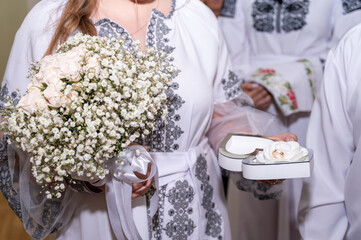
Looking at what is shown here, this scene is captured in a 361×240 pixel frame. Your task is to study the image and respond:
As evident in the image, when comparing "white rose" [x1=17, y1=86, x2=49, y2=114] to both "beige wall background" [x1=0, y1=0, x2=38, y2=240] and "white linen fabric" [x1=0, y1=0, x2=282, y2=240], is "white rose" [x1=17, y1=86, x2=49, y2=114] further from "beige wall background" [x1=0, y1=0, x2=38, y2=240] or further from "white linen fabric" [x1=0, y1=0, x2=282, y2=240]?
"beige wall background" [x1=0, y1=0, x2=38, y2=240]

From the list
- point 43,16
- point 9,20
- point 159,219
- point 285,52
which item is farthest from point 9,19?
point 285,52

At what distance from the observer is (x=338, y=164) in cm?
169

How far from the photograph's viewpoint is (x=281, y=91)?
256 cm

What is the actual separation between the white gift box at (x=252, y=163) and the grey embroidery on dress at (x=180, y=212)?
0.21 metres

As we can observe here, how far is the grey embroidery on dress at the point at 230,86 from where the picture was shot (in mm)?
1853

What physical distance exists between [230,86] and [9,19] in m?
1.08

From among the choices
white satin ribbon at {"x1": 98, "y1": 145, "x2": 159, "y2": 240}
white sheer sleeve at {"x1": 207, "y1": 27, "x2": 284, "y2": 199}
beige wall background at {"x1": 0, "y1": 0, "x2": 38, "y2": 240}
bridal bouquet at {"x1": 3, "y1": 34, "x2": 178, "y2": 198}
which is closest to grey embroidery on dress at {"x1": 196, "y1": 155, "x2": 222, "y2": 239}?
white sheer sleeve at {"x1": 207, "y1": 27, "x2": 284, "y2": 199}

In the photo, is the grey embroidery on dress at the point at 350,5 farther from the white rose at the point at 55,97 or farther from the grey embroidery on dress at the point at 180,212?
the white rose at the point at 55,97

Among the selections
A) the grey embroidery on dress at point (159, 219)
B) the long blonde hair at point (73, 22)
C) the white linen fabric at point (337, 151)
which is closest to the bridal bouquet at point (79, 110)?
the long blonde hair at point (73, 22)

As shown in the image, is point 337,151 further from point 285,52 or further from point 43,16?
point 285,52

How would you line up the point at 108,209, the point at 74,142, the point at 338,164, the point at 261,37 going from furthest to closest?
1. the point at 261,37
2. the point at 338,164
3. the point at 108,209
4. the point at 74,142

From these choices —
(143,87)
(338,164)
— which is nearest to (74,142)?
(143,87)

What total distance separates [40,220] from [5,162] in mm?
203

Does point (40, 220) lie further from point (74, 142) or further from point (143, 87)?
point (143, 87)
